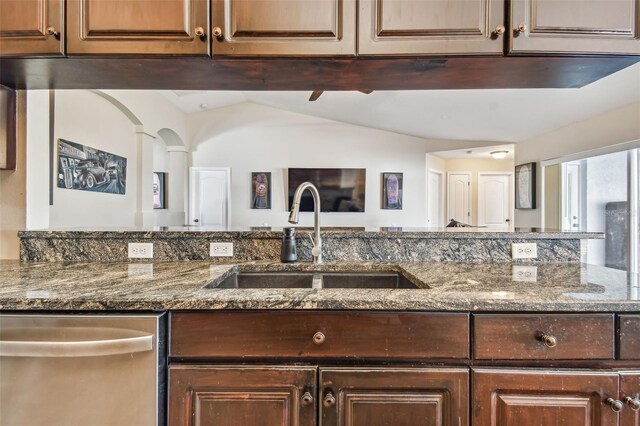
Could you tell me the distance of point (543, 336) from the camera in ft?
2.82

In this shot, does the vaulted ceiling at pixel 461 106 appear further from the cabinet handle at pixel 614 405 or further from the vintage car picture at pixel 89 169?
the cabinet handle at pixel 614 405

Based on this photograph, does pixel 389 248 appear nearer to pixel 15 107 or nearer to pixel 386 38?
pixel 386 38

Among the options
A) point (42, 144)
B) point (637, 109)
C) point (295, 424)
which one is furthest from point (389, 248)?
point (637, 109)

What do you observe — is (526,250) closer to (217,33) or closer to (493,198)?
(217,33)

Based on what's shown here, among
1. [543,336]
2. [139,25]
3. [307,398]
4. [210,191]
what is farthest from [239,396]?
[210,191]

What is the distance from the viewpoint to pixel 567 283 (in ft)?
3.55

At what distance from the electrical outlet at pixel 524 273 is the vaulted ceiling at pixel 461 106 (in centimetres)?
254

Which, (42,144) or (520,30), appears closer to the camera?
(520,30)

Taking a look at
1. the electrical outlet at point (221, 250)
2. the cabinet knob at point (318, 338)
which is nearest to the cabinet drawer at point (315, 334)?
the cabinet knob at point (318, 338)

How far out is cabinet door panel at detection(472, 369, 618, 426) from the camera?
864mm

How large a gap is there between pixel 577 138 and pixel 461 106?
1454mm

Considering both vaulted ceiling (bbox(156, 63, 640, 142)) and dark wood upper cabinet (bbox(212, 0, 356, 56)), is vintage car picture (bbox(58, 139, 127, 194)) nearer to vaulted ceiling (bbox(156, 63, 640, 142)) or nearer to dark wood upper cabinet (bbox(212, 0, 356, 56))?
vaulted ceiling (bbox(156, 63, 640, 142))

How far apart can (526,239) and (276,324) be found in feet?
4.12

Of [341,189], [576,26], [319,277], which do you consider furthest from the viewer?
[341,189]
